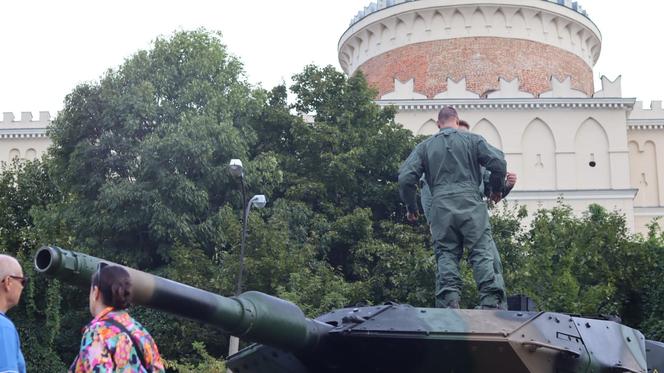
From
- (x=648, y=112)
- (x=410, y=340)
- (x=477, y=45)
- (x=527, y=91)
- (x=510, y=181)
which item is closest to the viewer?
(x=410, y=340)

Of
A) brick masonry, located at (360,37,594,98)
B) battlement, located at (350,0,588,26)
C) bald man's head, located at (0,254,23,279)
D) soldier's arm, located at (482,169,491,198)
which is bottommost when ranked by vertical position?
bald man's head, located at (0,254,23,279)

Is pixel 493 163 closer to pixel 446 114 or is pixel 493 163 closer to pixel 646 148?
pixel 446 114

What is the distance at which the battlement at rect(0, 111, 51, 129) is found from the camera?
6153 centimetres

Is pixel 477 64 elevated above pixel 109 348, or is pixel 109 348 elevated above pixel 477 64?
pixel 477 64

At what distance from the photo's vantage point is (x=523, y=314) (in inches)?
325

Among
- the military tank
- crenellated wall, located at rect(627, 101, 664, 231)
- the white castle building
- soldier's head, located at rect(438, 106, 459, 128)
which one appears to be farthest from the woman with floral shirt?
crenellated wall, located at rect(627, 101, 664, 231)

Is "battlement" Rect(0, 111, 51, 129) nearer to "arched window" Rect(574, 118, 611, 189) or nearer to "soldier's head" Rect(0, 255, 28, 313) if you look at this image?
"arched window" Rect(574, 118, 611, 189)

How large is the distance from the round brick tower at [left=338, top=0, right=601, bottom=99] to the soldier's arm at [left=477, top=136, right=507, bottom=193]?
46.2 m

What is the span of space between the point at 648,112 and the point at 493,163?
171 feet

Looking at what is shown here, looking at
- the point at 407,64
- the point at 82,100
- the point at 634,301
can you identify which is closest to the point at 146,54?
the point at 82,100

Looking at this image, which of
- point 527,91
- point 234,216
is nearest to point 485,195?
point 234,216

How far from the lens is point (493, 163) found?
30.7ft

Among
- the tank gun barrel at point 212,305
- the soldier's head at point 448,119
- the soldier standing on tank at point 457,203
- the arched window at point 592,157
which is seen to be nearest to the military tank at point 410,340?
the tank gun barrel at point 212,305

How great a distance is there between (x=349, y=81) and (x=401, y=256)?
9.02 m
